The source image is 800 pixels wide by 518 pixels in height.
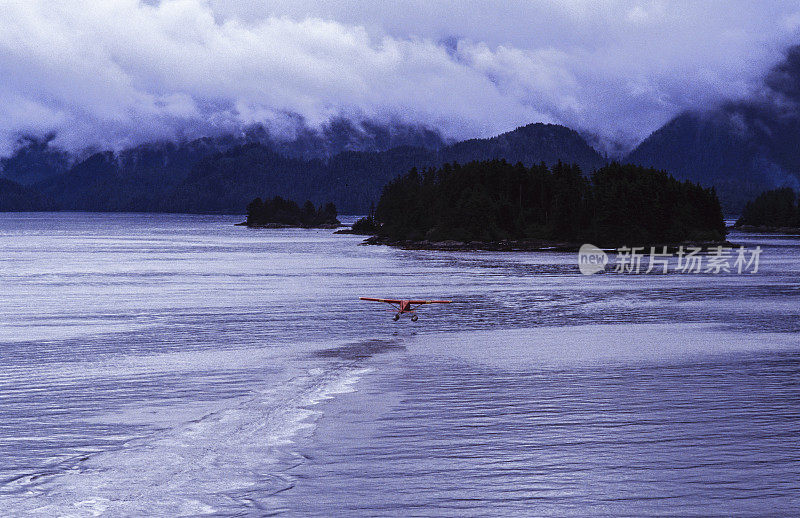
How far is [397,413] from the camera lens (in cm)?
2622

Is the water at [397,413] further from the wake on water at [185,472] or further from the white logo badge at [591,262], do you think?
the white logo badge at [591,262]

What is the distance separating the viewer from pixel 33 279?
9544 cm

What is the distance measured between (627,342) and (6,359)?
30.0m

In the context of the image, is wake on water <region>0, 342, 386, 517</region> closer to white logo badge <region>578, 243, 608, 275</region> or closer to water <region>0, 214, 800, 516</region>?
water <region>0, 214, 800, 516</region>

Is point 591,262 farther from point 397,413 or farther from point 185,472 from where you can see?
point 185,472

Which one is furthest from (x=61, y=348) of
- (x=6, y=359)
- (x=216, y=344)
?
(x=216, y=344)

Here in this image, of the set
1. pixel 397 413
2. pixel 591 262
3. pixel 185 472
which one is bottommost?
pixel 185 472

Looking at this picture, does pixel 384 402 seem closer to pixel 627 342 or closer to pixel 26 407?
pixel 26 407

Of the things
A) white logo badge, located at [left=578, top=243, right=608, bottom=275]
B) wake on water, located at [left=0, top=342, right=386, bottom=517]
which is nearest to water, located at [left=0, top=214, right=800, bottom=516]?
wake on water, located at [left=0, top=342, right=386, bottom=517]

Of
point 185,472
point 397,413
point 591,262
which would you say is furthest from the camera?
point 591,262

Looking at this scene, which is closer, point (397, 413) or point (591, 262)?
point (397, 413)

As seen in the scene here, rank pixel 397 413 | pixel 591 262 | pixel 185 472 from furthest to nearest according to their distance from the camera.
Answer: pixel 591 262 → pixel 397 413 → pixel 185 472

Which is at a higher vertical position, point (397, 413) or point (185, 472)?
point (397, 413)

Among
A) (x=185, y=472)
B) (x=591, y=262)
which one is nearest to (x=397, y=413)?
(x=185, y=472)
